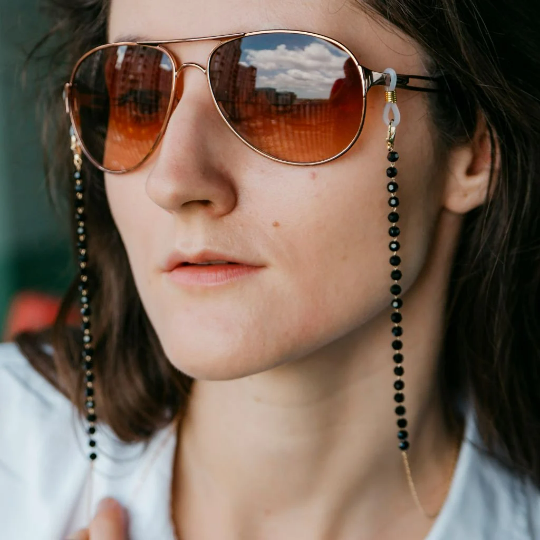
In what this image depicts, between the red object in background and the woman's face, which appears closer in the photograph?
the woman's face

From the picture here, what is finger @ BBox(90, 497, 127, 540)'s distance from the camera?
1.75 metres

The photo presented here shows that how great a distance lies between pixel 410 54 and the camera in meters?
1.55

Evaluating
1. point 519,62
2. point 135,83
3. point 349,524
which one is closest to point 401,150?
point 519,62

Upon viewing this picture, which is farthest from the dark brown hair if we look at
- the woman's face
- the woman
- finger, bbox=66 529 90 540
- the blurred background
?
the blurred background

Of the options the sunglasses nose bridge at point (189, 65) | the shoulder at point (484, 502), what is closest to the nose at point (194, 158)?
the sunglasses nose bridge at point (189, 65)

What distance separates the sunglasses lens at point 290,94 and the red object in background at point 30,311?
7.26ft

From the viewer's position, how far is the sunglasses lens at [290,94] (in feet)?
4.78

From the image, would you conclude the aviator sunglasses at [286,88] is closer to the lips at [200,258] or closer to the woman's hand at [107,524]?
the lips at [200,258]

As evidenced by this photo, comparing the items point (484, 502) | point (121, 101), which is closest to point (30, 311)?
point (121, 101)

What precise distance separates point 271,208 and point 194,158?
0.59ft

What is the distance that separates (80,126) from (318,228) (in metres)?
0.66

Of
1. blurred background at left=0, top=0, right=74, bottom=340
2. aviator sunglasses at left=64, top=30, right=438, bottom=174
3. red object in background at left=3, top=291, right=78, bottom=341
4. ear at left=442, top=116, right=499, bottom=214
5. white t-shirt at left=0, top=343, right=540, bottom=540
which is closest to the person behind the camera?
Answer: aviator sunglasses at left=64, top=30, right=438, bottom=174

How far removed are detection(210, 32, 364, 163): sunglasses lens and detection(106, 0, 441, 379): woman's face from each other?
0.03 metres

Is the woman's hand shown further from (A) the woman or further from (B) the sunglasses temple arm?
(B) the sunglasses temple arm
